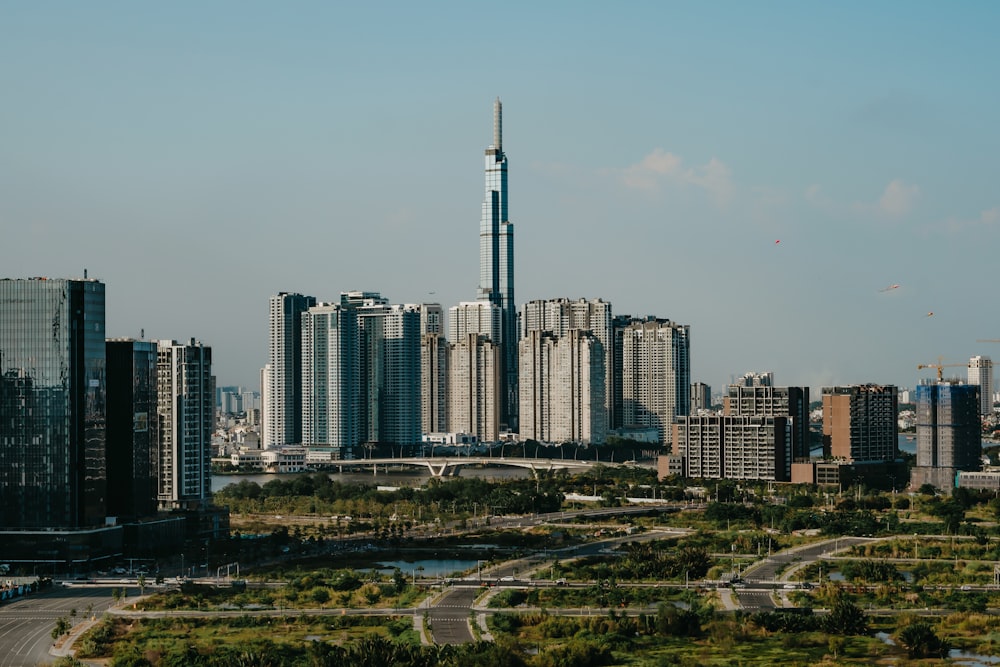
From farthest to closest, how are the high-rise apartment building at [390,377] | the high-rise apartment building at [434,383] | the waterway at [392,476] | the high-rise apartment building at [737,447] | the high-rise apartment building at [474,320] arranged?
the high-rise apartment building at [474,320], the high-rise apartment building at [434,383], the high-rise apartment building at [390,377], the waterway at [392,476], the high-rise apartment building at [737,447]

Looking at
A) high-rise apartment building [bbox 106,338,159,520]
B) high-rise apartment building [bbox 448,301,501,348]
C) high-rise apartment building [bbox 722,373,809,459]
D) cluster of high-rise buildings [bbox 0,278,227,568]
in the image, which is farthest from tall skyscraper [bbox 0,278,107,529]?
high-rise apartment building [bbox 448,301,501,348]

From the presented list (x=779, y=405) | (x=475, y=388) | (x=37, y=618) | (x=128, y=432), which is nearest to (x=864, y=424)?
(x=779, y=405)

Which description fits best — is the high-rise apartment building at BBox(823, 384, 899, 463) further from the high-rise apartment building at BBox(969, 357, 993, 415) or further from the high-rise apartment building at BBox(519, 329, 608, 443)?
the high-rise apartment building at BBox(969, 357, 993, 415)

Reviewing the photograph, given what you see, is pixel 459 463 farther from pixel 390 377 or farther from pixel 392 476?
pixel 390 377

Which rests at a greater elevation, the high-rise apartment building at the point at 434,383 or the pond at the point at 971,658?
the high-rise apartment building at the point at 434,383

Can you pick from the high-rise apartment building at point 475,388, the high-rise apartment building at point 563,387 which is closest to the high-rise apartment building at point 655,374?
the high-rise apartment building at point 563,387

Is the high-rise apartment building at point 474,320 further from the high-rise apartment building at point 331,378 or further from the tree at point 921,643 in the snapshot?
the tree at point 921,643
